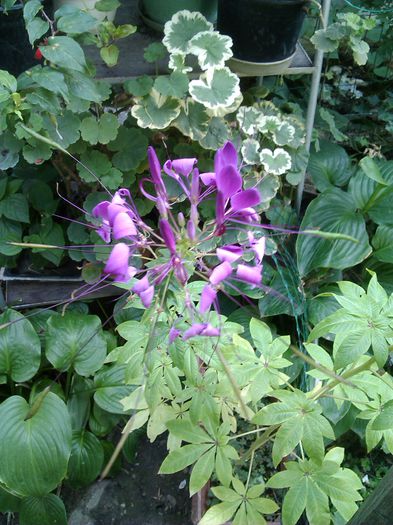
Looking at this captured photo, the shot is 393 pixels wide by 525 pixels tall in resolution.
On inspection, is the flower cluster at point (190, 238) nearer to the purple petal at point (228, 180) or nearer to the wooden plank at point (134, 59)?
the purple petal at point (228, 180)

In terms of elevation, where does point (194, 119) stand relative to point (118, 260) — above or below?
below

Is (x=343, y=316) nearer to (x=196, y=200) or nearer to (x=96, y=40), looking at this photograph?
(x=196, y=200)

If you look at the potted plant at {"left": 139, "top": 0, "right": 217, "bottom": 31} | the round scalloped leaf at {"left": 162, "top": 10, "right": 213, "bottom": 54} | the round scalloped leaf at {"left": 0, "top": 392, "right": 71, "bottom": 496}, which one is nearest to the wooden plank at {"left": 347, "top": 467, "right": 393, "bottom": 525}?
the round scalloped leaf at {"left": 0, "top": 392, "right": 71, "bottom": 496}

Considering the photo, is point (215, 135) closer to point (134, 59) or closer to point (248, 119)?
point (248, 119)

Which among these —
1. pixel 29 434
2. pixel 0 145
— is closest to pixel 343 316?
pixel 29 434

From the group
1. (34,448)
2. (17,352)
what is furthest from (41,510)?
(17,352)

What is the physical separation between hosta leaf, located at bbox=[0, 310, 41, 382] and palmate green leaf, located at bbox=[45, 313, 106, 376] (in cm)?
4

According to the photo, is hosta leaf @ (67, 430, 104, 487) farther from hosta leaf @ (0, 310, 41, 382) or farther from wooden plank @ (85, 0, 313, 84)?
wooden plank @ (85, 0, 313, 84)

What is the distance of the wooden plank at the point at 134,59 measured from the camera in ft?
5.35

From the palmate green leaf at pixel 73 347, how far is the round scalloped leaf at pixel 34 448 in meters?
0.18

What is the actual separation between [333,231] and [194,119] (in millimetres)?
566

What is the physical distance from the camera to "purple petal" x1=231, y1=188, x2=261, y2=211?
2.40ft

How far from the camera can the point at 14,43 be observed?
168 centimetres

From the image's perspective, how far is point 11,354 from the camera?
147cm
